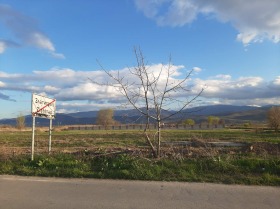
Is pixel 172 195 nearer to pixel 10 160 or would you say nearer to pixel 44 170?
pixel 44 170

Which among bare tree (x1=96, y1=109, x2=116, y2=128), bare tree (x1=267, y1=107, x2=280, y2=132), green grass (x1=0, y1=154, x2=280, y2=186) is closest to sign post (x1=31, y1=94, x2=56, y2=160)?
green grass (x1=0, y1=154, x2=280, y2=186)

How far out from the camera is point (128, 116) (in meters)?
11.3

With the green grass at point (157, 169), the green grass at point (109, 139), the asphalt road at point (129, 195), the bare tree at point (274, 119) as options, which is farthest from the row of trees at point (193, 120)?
the asphalt road at point (129, 195)

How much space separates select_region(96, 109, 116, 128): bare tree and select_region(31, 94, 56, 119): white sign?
120 m

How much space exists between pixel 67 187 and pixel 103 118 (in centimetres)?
13034

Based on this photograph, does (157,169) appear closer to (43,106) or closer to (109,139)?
(43,106)

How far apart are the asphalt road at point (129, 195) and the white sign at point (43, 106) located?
345cm

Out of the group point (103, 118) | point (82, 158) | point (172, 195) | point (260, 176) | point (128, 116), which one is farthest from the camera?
point (103, 118)

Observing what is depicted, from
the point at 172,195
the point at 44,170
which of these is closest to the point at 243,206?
the point at 172,195

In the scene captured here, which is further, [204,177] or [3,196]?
[204,177]

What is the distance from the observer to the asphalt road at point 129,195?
6.22 m

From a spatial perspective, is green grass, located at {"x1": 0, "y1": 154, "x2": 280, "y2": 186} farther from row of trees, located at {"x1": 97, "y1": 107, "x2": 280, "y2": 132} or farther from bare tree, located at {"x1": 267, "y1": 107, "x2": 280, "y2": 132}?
bare tree, located at {"x1": 267, "y1": 107, "x2": 280, "y2": 132}

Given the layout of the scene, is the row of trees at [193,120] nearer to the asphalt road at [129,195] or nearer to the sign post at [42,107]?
the sign post at [42,107]

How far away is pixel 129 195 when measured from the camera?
689 cm
